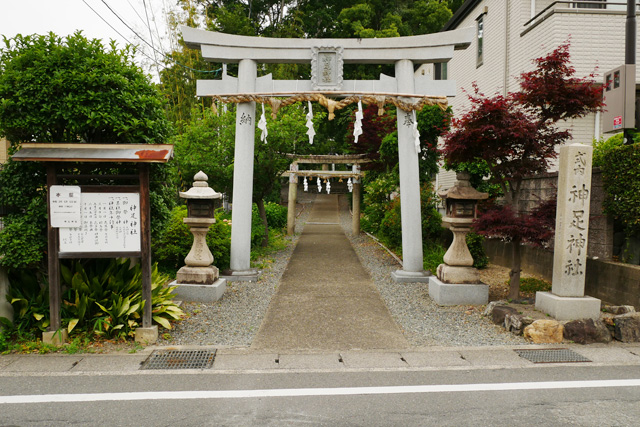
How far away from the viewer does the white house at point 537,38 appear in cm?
1095

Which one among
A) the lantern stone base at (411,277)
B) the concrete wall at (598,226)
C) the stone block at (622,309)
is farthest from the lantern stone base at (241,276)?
the stone block at (622,309)

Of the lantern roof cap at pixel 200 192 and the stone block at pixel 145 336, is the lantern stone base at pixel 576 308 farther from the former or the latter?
the lantern roof cap at pixel 200 192

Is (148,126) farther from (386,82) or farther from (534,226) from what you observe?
(534,226)

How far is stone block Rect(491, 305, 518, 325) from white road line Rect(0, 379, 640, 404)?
203cm

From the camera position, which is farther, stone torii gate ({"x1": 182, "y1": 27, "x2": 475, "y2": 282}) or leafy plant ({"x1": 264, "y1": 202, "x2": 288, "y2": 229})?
leafy plant ({"x1": 264, "y1": 202, "x2": 288, "y2": 229})

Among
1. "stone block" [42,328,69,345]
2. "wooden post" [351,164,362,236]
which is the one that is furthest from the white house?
"stone block" [42,328,69,345]

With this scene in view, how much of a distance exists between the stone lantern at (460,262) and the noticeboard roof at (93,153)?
5342 mm

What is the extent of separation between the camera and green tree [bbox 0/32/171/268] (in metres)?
5.78

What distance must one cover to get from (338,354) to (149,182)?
12.3 feet

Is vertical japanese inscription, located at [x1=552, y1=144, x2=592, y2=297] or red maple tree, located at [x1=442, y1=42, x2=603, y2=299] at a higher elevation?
red maple tree, located at [x1=442, y1=42, x2=603, y2=299]

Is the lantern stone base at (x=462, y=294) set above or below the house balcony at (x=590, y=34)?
below

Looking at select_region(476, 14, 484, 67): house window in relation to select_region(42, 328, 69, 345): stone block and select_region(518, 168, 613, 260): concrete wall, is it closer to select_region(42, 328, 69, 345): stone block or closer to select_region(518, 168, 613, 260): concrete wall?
select_region(518, 168, 613, 260): concrete wall

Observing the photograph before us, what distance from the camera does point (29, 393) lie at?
15.0 ft

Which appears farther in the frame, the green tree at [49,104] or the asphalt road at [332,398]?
the green tree at [49,104]
